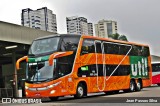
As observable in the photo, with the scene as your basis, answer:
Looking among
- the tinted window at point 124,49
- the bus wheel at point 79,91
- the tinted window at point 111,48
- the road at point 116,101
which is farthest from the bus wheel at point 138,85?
the bus wheel at point 79,91

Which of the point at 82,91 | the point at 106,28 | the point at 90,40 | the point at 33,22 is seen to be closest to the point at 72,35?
the point at 90,40

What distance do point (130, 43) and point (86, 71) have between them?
6.75 m

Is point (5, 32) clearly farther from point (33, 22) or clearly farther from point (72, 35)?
point (33, 22)

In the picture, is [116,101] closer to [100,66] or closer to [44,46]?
[44,46]

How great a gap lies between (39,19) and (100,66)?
32.1 meters

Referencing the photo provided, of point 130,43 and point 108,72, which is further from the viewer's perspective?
point 130,43

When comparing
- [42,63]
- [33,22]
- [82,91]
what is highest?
[33,22]

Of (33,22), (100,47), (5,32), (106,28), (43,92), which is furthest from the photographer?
(106,28)

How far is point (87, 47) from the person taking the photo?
A: 21250 millimetres

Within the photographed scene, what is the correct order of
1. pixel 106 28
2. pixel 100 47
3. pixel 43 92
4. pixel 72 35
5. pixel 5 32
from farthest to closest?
pixel 106 28 → pixel 5 32 → pixel 100 47 → pixel 72 35 → pixel 43 92

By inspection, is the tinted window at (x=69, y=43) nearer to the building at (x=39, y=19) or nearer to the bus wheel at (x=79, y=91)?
the bus wheel at (x=79, y=91)

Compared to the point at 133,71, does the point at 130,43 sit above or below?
above

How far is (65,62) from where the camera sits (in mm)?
19562

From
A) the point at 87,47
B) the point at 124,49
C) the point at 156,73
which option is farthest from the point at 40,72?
the point at 156,73
